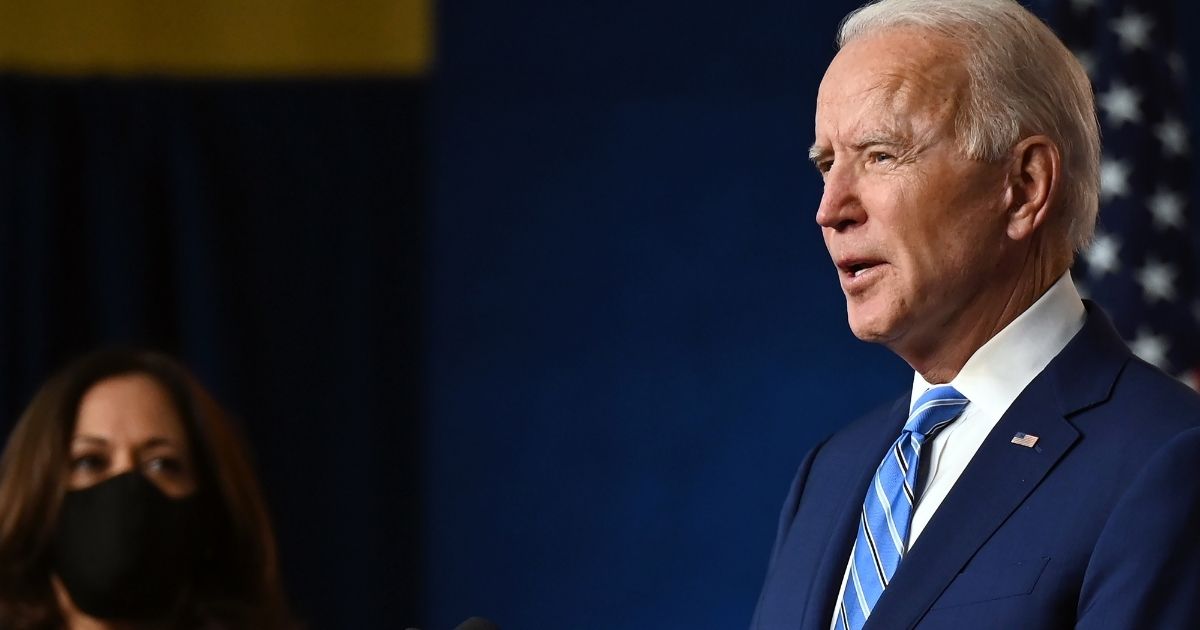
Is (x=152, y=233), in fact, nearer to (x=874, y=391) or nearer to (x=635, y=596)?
(x=635, y=596)

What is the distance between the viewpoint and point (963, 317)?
1554 millimetres

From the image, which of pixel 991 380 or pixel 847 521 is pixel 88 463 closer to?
pixel 847 521

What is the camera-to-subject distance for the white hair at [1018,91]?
5.05ft

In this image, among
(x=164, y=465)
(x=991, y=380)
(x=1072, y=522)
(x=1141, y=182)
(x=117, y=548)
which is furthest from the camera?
(x=1141, y=182)

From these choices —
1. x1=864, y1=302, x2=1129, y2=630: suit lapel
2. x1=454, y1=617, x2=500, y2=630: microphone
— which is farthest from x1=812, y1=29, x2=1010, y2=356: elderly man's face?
x1=454, y1=617, x2=500, y2=630: microphone

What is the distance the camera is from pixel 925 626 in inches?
54.4

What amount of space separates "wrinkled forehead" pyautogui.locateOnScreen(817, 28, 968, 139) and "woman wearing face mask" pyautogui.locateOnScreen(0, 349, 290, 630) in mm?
1396

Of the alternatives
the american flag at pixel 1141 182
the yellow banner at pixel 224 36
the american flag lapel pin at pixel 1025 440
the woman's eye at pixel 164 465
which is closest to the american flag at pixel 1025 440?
the american flag lapel pin at pixel 1025 440

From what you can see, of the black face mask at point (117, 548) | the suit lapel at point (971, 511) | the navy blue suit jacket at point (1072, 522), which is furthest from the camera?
the black face mask at point (117, 548)

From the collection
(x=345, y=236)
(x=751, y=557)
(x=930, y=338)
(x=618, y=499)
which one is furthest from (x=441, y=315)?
(x=930, y=338)

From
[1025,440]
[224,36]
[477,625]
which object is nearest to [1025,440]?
[1025,440]

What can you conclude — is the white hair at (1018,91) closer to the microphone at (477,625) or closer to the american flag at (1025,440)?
the american flag at (1025,440)

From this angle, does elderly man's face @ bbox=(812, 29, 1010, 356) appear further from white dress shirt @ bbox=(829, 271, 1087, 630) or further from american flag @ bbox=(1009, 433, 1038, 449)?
american flag @ bbox=(1009, 433, 1038, 449)

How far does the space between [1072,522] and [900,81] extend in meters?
0.50
